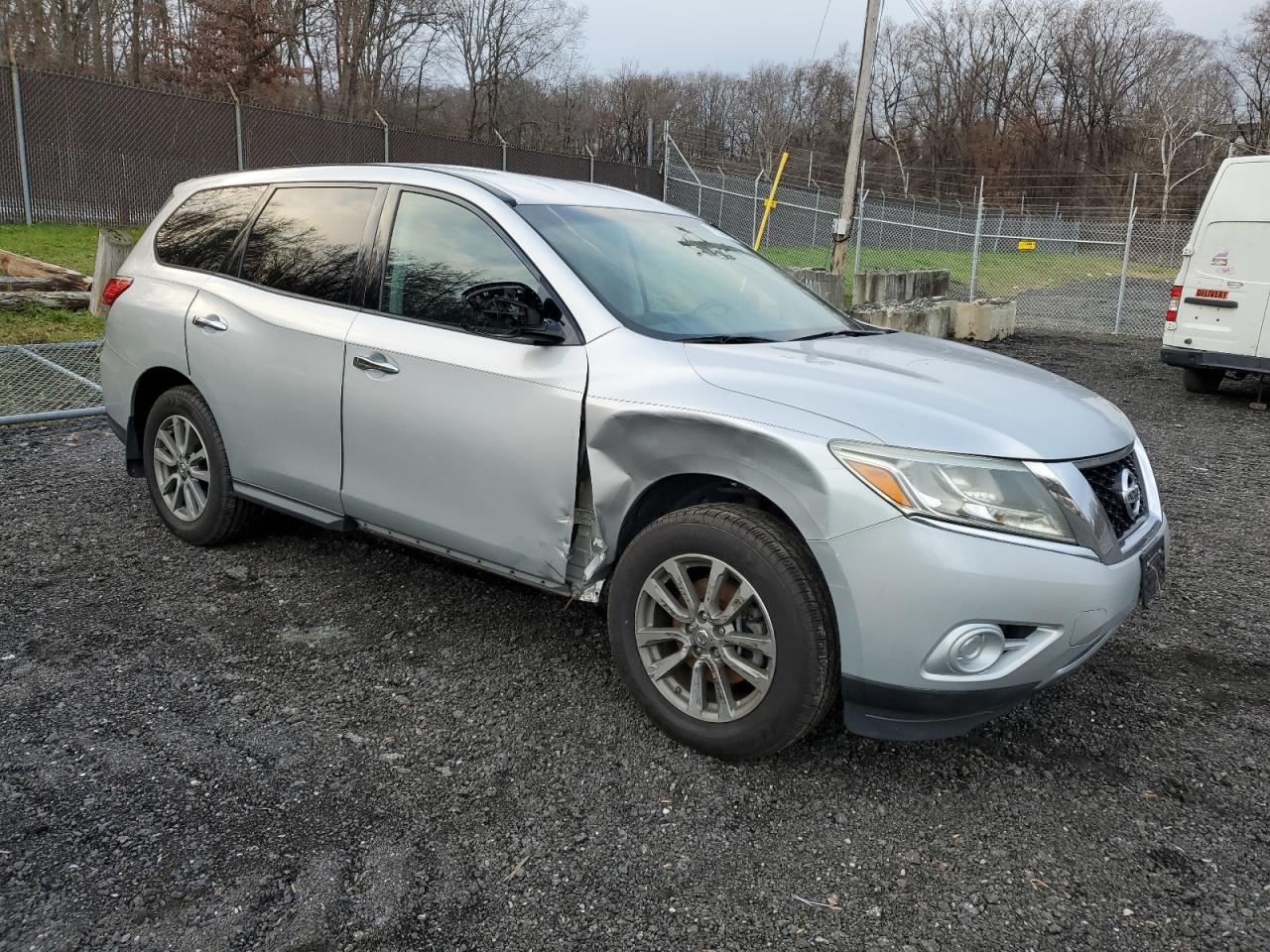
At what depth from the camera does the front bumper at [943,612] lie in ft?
8.21

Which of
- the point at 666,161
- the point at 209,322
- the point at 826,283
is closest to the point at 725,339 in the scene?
the point at 209,322

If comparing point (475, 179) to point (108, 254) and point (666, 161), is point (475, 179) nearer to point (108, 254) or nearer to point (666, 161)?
point (108, 254)

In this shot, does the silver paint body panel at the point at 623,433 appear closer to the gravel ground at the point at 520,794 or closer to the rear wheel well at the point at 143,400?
the rear wheel well at the point at 143,400

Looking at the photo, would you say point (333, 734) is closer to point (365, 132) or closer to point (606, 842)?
point (606, 842)

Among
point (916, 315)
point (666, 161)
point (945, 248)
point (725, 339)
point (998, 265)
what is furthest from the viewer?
point (945, 248)

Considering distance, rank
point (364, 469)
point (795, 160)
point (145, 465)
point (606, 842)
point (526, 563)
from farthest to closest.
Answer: point (795, 160)
point (145, 465)
point (364, 469)
point (526, 563)
point (606, 842)

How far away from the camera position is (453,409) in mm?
3354

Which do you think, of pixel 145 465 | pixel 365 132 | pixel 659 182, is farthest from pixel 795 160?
pixel 145 465

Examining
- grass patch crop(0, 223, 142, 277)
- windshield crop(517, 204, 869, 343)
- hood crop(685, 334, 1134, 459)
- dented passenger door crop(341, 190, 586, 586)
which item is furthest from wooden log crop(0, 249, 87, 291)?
hood crop(685, 334, 1134, 459)

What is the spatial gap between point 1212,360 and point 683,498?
8.74 meters

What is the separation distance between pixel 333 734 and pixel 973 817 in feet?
6.41

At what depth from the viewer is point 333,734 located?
3.06 meters

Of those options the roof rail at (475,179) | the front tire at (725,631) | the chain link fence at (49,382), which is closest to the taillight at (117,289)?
the roof rail at (475,179)

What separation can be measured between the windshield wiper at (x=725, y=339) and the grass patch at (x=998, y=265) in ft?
69.4
